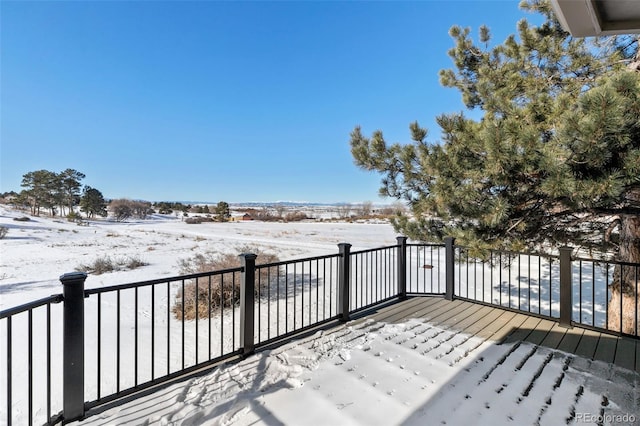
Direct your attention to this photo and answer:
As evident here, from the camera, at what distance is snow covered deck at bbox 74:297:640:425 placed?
1790 mm

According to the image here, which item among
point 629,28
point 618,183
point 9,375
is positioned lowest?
point 9,375

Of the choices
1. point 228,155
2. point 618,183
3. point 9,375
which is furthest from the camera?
point 228,155

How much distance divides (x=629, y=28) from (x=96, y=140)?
27.1m

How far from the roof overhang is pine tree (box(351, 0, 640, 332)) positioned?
32cm

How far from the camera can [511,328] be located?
3219 millimetres

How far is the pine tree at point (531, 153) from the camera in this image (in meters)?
2.12

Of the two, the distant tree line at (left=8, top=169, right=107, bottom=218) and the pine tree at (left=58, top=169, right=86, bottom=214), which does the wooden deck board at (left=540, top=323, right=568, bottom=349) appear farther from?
the pine tree at (left=58, top=169, right=86, bottom=214)

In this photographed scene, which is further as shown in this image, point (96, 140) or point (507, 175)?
point (96, 140)

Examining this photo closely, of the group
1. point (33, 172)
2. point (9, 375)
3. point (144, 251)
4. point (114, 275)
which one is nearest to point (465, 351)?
point (9, 375)

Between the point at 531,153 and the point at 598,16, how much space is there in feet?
3.18

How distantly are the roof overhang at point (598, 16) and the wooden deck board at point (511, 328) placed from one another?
2661 mm

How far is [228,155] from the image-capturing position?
30.4 meters

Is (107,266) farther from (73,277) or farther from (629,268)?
(629,268)

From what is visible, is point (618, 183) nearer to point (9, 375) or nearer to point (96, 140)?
point (9, 375)
